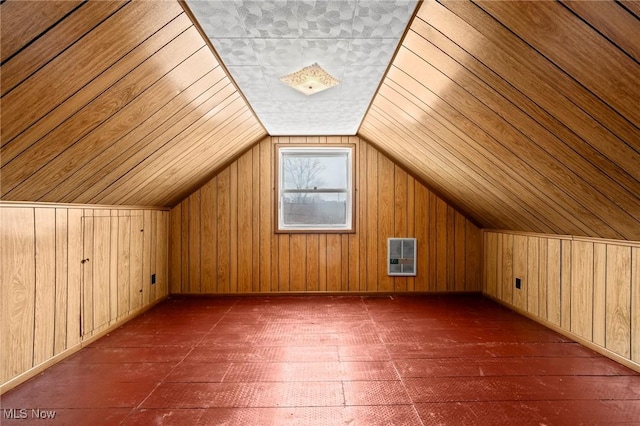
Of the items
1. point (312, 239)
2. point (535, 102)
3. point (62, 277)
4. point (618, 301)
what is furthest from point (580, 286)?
point (62, 277)

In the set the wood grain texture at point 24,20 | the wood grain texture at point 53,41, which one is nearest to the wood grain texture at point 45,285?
the wood grain texture at point 53,41

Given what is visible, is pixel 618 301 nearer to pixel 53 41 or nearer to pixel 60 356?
pixel 53 41

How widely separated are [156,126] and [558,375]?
3.20m

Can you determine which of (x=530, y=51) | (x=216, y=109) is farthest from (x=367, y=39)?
(x=216, y=109)

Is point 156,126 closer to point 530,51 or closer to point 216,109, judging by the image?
point 216,109

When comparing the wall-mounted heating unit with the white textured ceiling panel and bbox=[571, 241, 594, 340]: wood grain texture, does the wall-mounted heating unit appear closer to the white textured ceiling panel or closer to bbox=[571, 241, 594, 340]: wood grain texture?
bbox=[571, 241, 594, 340]: wood grain texture

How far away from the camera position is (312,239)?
190 inches

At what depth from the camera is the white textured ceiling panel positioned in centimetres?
176

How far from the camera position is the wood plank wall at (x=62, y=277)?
224 centimetres

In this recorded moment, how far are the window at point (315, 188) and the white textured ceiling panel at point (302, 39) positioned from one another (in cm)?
175

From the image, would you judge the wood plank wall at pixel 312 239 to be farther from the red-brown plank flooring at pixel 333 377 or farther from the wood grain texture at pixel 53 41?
the wood grain texture at pixel 53 41

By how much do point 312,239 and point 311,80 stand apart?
253 cm

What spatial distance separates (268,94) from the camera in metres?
3.02

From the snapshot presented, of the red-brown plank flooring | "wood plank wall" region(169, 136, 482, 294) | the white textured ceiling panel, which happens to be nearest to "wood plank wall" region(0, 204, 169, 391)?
the red-brown plank flooring
